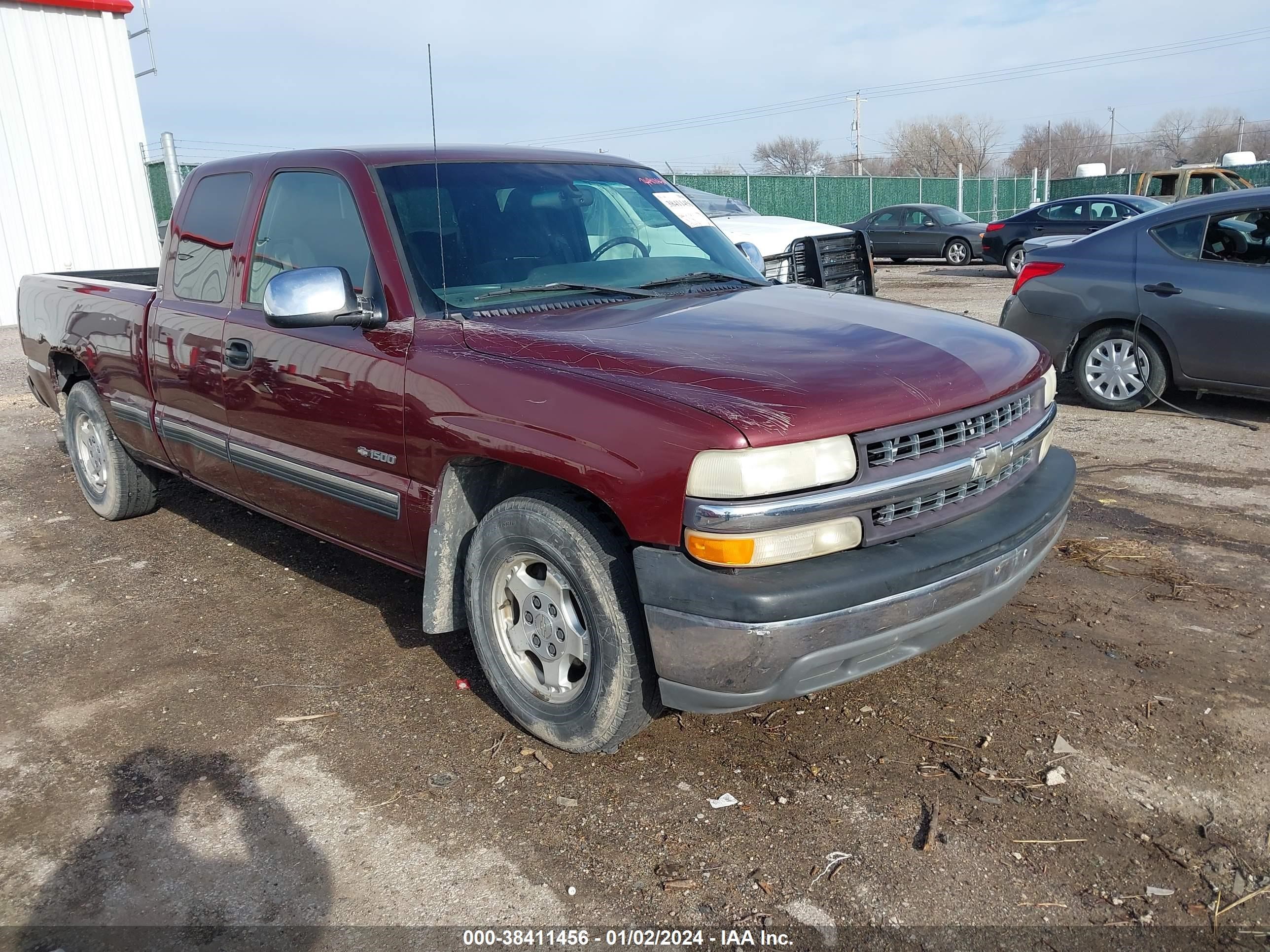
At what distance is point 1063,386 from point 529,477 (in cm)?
646

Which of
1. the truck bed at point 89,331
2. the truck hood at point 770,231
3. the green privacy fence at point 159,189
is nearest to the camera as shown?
the truck bed at point 89,331

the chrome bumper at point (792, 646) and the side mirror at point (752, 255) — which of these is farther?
the side mirror at point (752, 255)

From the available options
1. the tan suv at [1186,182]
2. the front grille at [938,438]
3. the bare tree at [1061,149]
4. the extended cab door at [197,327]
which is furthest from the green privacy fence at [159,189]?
the bare tree at [1061,149]

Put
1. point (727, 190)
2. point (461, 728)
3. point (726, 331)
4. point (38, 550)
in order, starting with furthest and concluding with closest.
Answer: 1. point (727, 190)
2. point (38, 550)
3. point (461, 728)
4. point (726, 331)

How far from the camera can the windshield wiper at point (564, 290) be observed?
3484mm

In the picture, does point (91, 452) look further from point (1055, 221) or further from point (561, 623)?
point (1055, 221)

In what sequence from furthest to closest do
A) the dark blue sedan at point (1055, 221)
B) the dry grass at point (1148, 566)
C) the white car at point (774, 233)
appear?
the dark blue sedan at point (1055, 221), the white car at point (774, 233), the dry grass at point (1148, 566)

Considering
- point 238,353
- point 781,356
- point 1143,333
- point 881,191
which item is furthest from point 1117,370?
point 881,191

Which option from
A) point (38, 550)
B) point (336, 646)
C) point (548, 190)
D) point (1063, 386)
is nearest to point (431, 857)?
point (336, 646)

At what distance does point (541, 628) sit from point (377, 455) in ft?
2.91

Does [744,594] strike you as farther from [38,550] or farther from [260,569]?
[38,550]

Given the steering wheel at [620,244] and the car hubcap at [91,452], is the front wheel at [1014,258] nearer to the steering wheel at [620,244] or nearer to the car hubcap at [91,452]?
the steering wheel at [620,244]

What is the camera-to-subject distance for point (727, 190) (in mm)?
28578

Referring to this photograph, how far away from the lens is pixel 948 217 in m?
22.0
